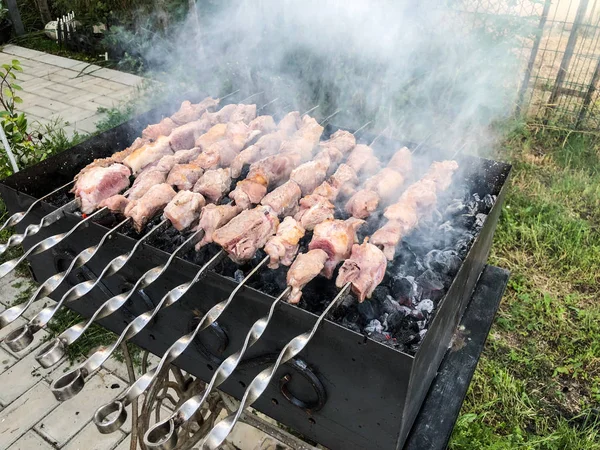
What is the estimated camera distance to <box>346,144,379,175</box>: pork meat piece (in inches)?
121

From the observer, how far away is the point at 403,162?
9.89 ft

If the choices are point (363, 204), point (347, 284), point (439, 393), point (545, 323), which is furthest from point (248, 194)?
point (545, 323)

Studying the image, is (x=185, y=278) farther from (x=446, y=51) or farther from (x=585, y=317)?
(x=446, y=51)

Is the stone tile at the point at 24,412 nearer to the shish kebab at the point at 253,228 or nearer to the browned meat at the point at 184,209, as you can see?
the browned meat at the point at 184,209

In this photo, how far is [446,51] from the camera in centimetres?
608

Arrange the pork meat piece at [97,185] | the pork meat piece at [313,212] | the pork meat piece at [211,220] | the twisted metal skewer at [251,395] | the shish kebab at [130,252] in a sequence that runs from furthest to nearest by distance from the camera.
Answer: the pork meat piece at [97,185] → the pork meat piece at [313,212] → the pork meat piece at [211,220] → the shish kebab at [130,252] → the twisted metal skewer at [251,395]

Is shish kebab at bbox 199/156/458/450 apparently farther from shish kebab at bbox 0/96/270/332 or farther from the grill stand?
shish kebab at bbox 0/96/270/332

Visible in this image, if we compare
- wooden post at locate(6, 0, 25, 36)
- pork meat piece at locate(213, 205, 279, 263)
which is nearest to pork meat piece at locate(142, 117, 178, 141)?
pork meat piece at locate(213, 205, 279, 263)

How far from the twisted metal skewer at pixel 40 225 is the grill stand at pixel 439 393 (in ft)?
3.07

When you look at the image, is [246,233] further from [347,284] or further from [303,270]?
[347,284]

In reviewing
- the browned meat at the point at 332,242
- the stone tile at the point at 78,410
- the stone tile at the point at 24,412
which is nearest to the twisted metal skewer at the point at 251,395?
the browned meat at the point at 332,242

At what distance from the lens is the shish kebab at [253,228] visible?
148 cm

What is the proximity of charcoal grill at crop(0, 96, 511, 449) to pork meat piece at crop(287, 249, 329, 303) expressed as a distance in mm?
174

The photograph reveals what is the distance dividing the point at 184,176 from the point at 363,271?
1303 millimetres
